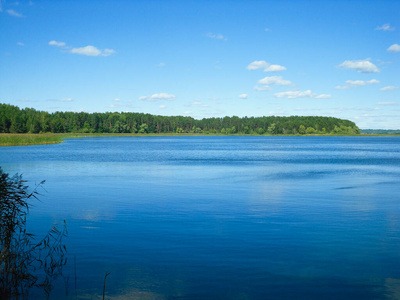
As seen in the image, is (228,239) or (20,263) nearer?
(20,263)

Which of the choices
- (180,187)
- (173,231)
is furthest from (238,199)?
(173,231)

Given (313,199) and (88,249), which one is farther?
(313,199)

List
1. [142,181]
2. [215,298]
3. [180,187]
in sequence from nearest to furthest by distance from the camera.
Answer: [215,298]
[180,187]
[142,181]

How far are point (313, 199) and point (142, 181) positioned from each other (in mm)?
12559

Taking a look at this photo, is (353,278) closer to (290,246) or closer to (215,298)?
(290,246)

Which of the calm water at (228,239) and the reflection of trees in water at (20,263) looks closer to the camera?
the reflection of trees in water at (20,263)

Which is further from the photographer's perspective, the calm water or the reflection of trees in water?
the calm water

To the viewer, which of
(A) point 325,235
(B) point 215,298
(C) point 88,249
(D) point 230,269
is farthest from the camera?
(A) point 325,235

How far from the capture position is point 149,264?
32.6 feet

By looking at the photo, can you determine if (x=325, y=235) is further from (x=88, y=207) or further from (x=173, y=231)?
(x=88, y=207)

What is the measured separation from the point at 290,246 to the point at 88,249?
19.5 feet

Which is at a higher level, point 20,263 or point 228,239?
point 20,263

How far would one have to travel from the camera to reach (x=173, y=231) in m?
13.3

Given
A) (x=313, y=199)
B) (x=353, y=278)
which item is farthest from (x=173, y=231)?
(x=313, y=199)
